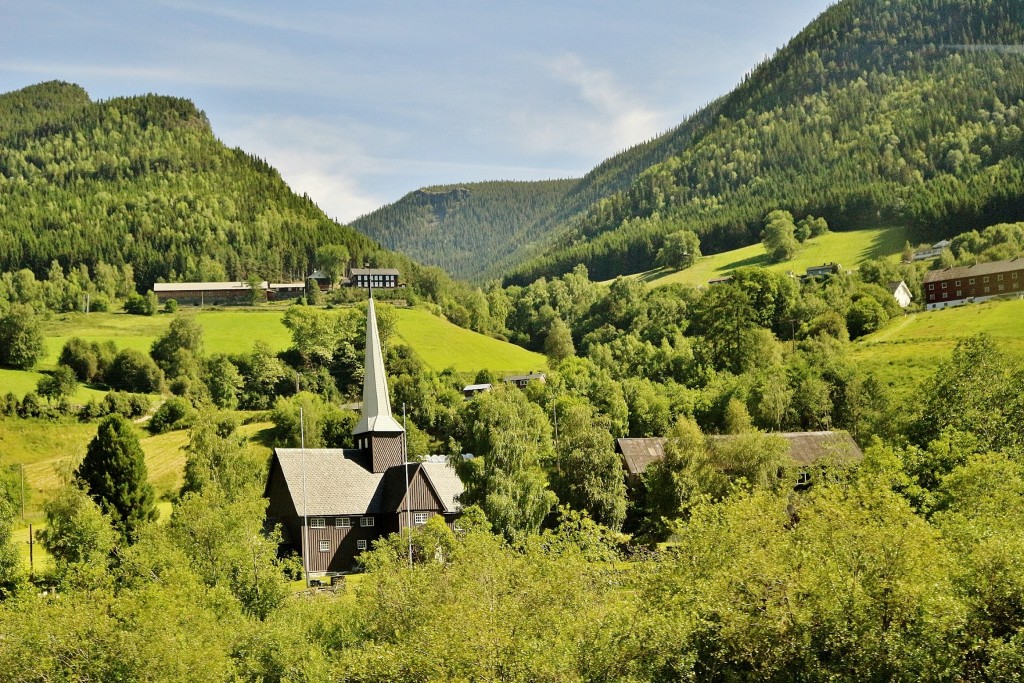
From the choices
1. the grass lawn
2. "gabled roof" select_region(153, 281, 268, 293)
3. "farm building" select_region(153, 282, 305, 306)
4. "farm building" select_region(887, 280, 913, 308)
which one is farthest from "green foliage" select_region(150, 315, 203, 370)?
"farm building" select_region(887, 280, 913, 308)

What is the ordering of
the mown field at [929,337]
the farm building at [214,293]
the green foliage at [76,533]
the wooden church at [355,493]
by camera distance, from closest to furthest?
the green foliage at [76,533], the wooden church at [355,493], the mown field at [929,337], the farm building at [214,293]

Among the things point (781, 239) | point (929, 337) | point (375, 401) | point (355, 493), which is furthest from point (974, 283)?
point (355, 493)

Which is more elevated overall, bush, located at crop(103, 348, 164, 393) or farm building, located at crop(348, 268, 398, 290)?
farm building, located at crop(348, 268, 398, 290)

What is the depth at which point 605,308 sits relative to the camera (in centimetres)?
16575

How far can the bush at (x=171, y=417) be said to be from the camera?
107438 mm

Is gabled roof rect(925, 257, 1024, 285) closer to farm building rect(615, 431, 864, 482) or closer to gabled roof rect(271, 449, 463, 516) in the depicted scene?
farm building rect(615, 431, 864, 482)

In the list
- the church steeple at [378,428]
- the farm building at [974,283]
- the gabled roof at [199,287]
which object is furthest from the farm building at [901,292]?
the gabled roof at [199,287]

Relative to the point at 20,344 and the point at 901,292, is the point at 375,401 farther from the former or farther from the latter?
the point at 901,292

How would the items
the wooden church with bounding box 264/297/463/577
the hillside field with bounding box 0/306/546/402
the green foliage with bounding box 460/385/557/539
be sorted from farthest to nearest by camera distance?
the hillside field with bounding box 0/306/546/402 → the wooden church with bounding box 264/297/463/577 → the green foliage with bounding box 460/385/557/539

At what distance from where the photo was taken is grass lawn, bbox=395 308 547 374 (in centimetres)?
13959

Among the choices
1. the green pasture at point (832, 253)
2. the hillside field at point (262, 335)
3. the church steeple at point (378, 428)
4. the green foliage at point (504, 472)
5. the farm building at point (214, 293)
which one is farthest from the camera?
the green pasture at point (832, 253)

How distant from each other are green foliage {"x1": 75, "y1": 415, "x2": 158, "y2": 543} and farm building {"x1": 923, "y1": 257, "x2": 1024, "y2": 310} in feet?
321

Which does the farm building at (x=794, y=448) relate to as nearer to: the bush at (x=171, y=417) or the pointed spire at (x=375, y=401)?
the pointed spire at (x=375, y=401)

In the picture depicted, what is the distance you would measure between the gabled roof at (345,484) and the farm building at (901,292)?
275 feet
